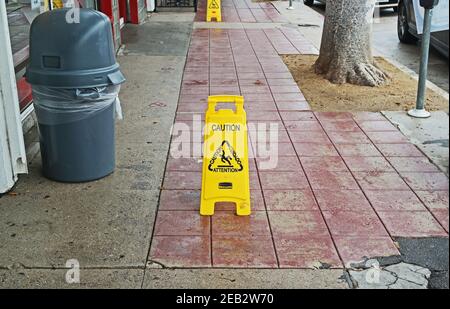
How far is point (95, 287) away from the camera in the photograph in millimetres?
3422

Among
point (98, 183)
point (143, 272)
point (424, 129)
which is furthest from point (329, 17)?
→ point (143, 272)

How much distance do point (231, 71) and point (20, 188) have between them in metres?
4.99

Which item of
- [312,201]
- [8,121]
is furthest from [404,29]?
[8,121]

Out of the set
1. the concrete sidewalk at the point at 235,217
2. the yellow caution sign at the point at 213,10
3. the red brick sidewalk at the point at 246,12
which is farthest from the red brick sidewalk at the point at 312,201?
the red brick sidewalk at the point at 246,12

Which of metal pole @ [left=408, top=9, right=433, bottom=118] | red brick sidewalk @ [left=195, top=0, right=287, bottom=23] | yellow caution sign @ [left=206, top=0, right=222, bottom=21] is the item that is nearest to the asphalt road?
metal pole @ [left=408, top=9, right=433, bottom=118]

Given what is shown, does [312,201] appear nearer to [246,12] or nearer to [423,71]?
[423,71]

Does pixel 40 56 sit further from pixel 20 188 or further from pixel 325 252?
pixel 325 252

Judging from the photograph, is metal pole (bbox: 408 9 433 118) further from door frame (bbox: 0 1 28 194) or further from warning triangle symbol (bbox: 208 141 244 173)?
door frame (bbox: 0 1 28 194)

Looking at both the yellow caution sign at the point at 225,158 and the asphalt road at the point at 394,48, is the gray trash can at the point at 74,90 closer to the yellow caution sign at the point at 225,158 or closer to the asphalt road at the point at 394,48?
the yellow caution sign at the point at 225,158

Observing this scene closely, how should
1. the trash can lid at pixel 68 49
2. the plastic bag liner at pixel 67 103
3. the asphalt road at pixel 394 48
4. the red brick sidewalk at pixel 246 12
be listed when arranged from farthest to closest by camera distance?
the red brick sidewalk at pixel 246 12
the asphalt road at pixel 394 48
the plastic bag liner at pixel 67 103
the trash can lid at pixel 68 49

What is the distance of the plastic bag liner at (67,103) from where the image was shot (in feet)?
14.7

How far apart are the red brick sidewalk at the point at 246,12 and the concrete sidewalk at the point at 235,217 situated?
8.63 meters

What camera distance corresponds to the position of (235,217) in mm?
4320

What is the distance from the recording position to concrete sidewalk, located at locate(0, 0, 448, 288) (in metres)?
3.61
